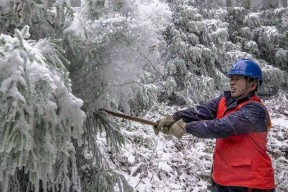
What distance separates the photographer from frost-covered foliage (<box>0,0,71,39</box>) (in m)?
2.81

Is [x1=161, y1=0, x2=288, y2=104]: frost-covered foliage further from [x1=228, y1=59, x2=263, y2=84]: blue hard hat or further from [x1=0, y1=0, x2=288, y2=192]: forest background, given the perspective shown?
[x1=228, y1=59, x2=263, y2=84]: blue hard hat

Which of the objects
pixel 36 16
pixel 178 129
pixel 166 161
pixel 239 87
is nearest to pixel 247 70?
pixel 239 87

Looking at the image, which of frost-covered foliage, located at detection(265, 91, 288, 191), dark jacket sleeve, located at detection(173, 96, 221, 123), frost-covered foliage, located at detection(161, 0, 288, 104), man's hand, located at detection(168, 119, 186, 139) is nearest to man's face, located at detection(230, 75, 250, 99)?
dark jacket sleeve, located at detection(173, 96, 221, 123)

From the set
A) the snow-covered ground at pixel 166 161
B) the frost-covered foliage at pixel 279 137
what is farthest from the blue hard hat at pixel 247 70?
the frost-covered foliage at pixel 279 137

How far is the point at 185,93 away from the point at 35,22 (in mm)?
6766

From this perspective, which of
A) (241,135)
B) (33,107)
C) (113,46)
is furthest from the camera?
(241,135)

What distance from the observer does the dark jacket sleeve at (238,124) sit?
3121mm

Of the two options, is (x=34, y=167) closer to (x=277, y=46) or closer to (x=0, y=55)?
(x=0, y=55)

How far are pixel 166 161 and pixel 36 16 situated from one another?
13.7ft

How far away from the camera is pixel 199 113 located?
383cm

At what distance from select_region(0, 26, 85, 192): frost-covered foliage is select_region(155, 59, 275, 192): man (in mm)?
1401

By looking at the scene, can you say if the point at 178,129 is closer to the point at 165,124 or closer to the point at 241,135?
the point at 165,124

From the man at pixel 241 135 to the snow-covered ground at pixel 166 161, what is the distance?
2.07 meters

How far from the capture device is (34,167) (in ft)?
7.29
